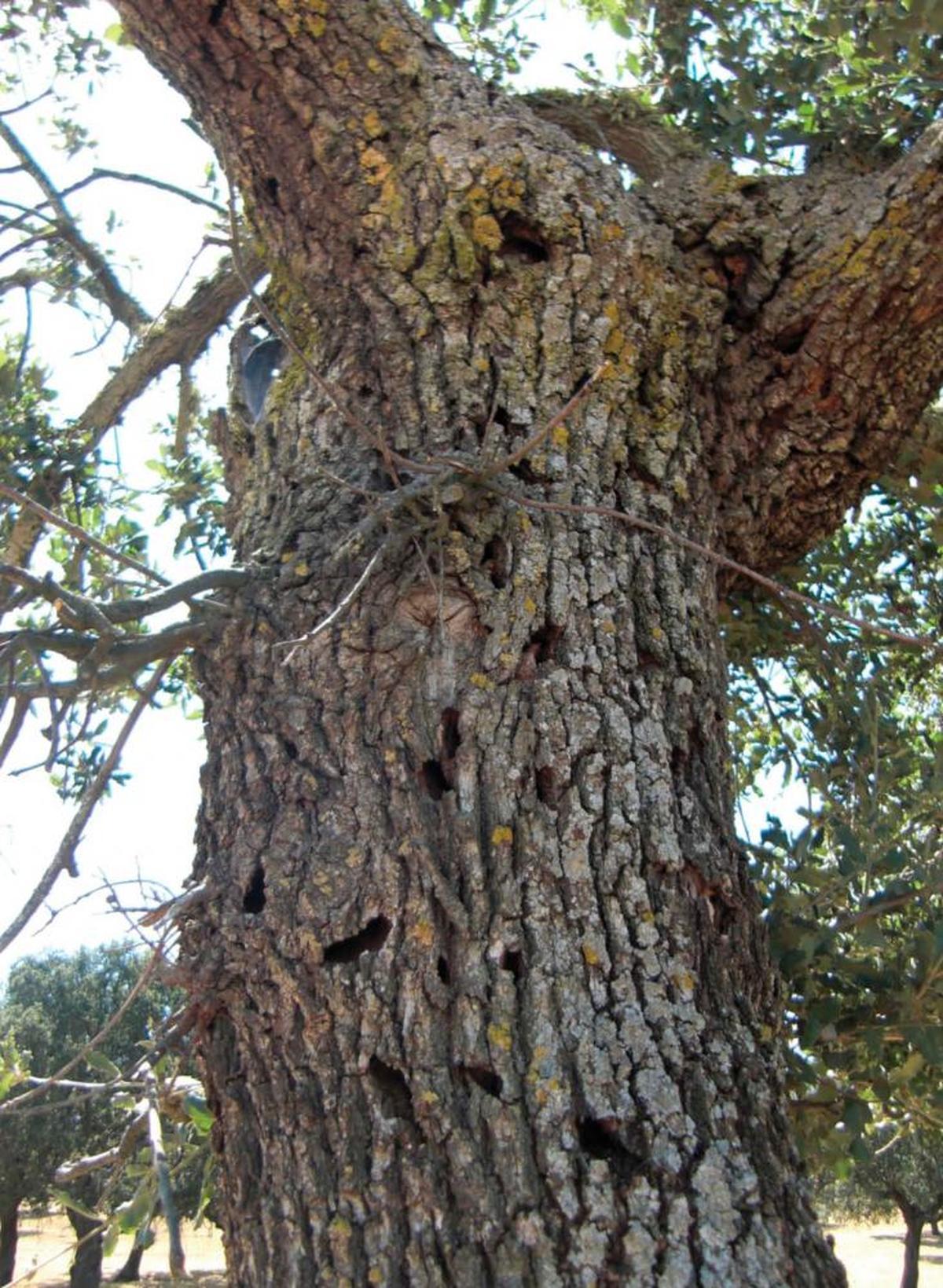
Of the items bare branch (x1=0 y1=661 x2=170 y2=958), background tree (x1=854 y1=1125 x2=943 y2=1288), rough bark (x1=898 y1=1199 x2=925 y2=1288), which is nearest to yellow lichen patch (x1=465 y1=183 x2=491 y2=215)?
bare branch (x1=0 y1=661 x2=170 y2=958)

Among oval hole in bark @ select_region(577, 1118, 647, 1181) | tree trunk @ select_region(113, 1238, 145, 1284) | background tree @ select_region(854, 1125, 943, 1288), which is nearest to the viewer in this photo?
oval hole in bark @ select_region(577, 1118, 647, 1181)

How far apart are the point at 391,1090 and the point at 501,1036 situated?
0.22 m

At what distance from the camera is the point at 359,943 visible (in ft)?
7.34

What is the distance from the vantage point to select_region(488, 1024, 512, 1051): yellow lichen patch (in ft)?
6.56

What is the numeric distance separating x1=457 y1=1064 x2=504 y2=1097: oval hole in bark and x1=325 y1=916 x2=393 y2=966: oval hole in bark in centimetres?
30

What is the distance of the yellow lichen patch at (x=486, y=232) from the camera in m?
2.98

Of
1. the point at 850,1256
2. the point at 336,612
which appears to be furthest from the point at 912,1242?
the point at 336,612

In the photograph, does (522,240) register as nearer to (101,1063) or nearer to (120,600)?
(120,600)

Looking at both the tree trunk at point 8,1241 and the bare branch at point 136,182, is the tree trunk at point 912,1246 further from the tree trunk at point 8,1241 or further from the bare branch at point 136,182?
the bare branch at point 136,182

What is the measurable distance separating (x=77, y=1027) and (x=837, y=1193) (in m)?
13.9

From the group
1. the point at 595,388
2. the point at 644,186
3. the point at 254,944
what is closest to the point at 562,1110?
the point at 254,944

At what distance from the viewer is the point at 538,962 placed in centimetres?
208

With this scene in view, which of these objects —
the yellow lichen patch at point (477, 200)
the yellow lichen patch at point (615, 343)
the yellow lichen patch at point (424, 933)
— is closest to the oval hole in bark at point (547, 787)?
the yellow lichen patch at point (424, 933)

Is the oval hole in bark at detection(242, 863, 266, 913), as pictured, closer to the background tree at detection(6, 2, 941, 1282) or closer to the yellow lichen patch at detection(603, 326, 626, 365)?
the background tree at detection(6, 2, 941, 1282)
